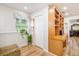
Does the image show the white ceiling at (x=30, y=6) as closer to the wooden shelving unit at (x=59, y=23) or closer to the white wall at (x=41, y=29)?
the white wall at (x=41, y=29)

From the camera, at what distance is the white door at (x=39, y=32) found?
155 centimetres

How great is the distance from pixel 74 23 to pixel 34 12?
0.67 metres

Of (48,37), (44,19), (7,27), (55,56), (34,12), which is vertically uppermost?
(34,12)

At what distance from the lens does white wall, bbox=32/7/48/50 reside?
Answer: 153cm

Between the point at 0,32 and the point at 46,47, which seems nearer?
the point at 0,32

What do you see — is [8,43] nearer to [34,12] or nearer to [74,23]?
[34,12]

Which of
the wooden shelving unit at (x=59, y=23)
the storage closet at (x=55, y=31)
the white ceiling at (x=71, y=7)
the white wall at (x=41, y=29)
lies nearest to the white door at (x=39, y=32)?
the white wall at (x=41, y=29)

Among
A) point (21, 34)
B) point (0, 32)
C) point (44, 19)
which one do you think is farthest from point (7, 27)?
point (44, 19)

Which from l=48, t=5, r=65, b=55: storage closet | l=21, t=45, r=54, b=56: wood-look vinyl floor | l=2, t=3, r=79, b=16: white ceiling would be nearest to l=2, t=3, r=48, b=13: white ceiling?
l=2, t=3, r=79, b=16: white ceiling

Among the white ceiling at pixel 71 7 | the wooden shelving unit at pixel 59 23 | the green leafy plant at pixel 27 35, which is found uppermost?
the white ceiling at pixel 71 7

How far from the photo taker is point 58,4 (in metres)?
1.48

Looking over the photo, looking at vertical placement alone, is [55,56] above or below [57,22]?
below

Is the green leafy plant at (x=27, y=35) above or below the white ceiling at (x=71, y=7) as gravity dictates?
below

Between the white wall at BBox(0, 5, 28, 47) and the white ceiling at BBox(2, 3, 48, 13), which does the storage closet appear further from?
the white wall at BBox(0, 5, 28, 47)
